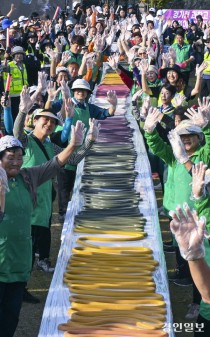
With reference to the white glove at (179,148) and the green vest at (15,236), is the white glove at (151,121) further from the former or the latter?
the green vest at (15,236)

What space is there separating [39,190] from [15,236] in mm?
1598

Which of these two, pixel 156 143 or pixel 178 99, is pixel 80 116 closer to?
pixel 178 99

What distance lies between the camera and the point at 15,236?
216 inches

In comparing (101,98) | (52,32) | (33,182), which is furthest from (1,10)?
(33,182)

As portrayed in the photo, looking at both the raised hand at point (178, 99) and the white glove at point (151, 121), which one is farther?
the raised hand at point (178, 99)

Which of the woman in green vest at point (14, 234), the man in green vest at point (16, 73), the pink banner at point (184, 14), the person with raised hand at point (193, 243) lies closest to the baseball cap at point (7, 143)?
the woman in green vest at point (14, 234)

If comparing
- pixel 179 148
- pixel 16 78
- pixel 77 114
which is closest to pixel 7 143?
pixel 179 148

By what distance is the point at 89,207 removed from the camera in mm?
7848

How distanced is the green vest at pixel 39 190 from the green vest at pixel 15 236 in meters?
1.46

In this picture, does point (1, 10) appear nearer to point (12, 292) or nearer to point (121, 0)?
point (121, 0)

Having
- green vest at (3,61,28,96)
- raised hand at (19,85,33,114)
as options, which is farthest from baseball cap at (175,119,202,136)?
green vest at (3,61,28,96)

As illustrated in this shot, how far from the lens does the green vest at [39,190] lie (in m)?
7.02

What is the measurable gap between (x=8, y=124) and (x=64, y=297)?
246 cm

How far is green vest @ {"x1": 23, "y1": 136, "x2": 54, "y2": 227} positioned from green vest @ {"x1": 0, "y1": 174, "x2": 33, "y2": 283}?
1461mm
